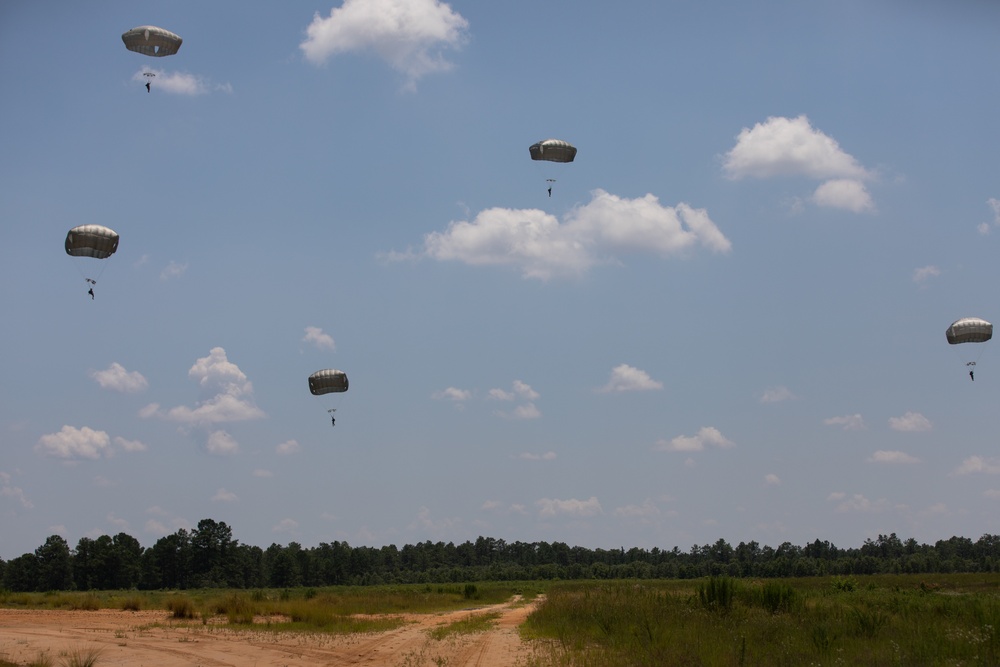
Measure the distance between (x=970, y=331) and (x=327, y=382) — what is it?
37104 mm

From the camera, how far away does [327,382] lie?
4959 centimetres

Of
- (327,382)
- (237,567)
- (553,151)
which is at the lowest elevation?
(237,567)

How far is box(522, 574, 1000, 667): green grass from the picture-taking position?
17.0 metres

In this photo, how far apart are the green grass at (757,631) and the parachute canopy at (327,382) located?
24.0 meters

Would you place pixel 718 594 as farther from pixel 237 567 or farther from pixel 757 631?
pixel 237 567

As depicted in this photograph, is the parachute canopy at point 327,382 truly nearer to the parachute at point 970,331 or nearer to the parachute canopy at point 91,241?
the parachute canopy at point 91,241

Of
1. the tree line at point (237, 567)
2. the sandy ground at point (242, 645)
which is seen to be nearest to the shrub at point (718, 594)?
the sandy ground at point (242, 645)

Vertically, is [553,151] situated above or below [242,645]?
above

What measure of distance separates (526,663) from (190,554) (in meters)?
118

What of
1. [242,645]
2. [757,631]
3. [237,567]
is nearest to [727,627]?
[757,631]

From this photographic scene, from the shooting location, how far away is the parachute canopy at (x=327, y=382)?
162ft

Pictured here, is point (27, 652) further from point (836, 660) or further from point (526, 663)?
point (836, 660)

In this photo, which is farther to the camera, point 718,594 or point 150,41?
point 150,41

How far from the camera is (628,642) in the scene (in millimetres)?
20312
